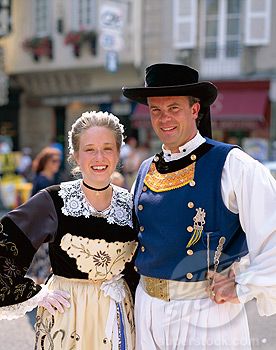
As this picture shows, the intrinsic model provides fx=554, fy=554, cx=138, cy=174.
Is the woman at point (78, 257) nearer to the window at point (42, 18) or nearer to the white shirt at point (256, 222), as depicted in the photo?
the white shirt at point (256, 222)

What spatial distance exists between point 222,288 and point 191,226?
0.88ft

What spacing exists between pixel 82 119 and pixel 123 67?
13.0 meters

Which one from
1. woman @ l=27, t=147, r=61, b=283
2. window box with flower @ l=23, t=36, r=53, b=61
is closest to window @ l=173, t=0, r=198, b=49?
window box with flower @ l=23, t=36, r=53, b=61

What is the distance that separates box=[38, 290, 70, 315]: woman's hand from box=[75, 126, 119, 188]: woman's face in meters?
0.49

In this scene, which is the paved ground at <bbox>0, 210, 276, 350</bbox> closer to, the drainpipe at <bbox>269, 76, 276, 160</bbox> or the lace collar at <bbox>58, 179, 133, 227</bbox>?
the lace collar at <bbox>58, 179, 133, 227</bbox>

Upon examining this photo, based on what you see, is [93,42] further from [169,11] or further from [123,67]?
[169,11]

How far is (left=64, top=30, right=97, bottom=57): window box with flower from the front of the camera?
15.1 meters

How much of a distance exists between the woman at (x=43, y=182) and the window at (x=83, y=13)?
404 inches

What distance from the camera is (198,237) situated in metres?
2.21

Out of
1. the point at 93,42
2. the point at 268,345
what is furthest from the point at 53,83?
the point at 268,345

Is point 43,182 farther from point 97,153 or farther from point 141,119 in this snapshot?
point 141,119

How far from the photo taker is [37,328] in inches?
94.7

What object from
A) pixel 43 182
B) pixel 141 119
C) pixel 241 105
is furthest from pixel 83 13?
pixel 43 182

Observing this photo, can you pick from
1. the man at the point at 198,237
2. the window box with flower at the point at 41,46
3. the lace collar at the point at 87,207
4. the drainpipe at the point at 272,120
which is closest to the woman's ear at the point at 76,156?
the lace collar at the point at 87,207
